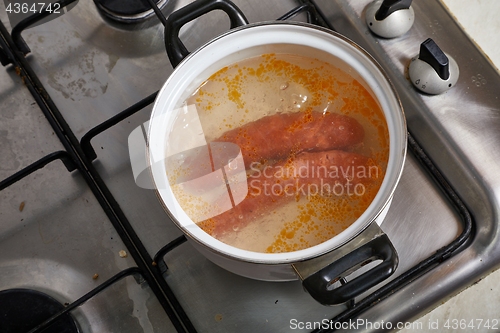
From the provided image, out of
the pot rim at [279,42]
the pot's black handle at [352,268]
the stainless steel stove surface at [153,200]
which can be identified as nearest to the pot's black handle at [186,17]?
the pot rim at [279,42]

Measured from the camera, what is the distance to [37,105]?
2.14 ft

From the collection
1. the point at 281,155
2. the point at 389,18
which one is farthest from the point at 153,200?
the point at 389,18

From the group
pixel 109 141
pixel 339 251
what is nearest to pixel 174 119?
pixel 109 141

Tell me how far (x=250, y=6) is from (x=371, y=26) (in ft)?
0.57

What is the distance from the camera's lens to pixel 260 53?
57 cm

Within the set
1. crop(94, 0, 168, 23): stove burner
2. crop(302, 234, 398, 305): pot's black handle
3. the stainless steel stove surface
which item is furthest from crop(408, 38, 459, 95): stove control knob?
crop(94, 0, 168, 23): stove burner

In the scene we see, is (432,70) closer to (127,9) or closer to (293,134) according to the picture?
(293,134)

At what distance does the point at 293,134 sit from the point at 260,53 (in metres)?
0.10

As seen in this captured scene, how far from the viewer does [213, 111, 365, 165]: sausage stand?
1.81ft

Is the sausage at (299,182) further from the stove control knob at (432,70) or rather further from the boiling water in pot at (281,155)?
the stove control knob at (432,70)

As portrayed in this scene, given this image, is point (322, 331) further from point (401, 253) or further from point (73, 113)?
point (73, 113)

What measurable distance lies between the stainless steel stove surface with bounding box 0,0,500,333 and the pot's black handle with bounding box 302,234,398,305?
4.2 inches

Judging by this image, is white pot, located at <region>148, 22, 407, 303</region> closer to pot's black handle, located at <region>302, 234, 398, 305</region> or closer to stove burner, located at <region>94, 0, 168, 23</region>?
pot's black handle, located at <region>302, 234, 398, 305</region>

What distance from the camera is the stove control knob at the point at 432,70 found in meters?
0.53
